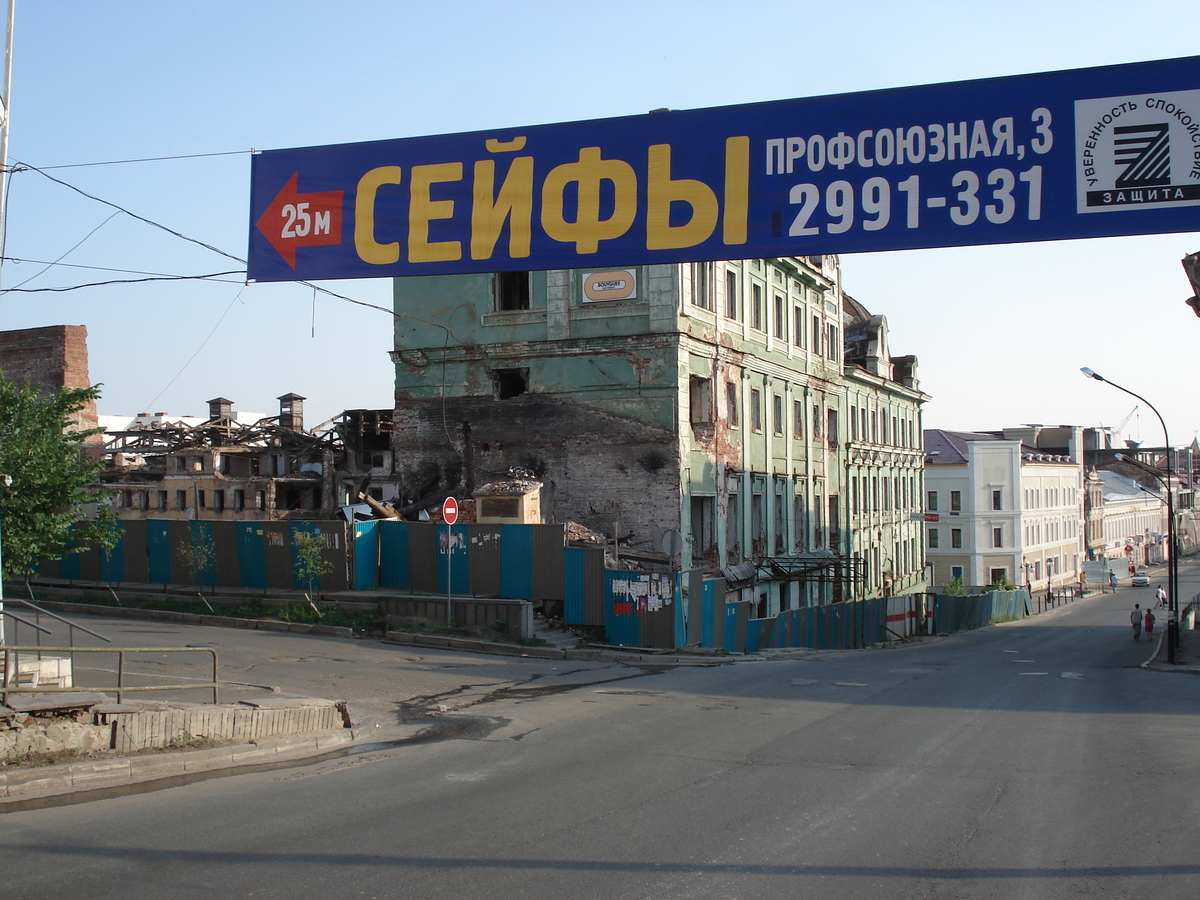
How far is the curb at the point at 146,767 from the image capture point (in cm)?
880

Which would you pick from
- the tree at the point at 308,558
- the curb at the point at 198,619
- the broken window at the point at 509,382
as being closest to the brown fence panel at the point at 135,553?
the curb at the point at 198,619

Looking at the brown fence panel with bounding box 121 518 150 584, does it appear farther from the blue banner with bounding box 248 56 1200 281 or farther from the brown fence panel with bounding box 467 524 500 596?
the blue banner with bounding box 248 56 1200 281

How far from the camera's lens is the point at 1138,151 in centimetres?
706

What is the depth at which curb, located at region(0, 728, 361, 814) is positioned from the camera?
880cm

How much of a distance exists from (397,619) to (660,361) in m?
10.5

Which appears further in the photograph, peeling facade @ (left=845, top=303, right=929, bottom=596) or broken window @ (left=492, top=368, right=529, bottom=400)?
peeling facade @ (left=845, top=303, right=929, bottom=596)

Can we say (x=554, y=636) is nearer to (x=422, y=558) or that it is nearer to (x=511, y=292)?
(x=422, y=558)

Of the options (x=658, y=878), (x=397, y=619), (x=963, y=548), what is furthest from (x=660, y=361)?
(x=963, y=548)

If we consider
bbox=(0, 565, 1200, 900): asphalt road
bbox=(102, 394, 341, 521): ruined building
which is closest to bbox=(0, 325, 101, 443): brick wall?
bbox=(102, 394, 341, 521): ruined building

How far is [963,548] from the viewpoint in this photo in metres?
69.1

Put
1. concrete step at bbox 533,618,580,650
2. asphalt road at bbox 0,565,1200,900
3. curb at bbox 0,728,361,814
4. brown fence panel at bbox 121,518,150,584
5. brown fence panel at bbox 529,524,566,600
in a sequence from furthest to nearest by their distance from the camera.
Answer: brown fence panel at bbox 121,518,150,584, brown fence panel at bbox 529,524,566,600, concrete step at bbox 533,618,580,650, curb at bbox 0,728,361,814, asphalt road at bbox 0,565,1200,900

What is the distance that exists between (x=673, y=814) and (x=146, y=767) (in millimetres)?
5193

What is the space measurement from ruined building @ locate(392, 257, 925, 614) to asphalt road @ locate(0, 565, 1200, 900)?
12698 millimetres

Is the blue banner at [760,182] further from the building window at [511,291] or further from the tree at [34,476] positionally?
the building window at [511,291]
